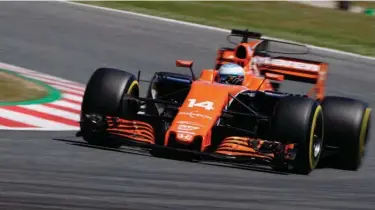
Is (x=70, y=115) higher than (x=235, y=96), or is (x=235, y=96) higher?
(x=235, y=96)

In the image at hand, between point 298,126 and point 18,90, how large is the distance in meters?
5.78

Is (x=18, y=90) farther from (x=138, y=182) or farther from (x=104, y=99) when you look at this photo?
(x=138, y=182)

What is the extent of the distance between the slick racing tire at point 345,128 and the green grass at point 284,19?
33.8 feet

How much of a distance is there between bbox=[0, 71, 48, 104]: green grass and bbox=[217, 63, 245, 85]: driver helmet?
359 centimetres

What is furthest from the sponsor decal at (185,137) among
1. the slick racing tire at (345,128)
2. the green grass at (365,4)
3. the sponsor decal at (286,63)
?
the green grass at (365,4)

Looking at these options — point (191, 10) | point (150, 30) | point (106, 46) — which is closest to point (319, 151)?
point (106, 46)

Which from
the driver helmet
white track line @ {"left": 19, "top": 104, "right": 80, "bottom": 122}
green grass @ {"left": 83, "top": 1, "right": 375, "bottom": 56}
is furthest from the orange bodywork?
green grass @ {"left": 83, "top": 1, "right": 375, "bottom": 56}

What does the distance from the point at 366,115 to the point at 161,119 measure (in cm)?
240

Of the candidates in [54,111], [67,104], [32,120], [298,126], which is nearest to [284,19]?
[67,104]

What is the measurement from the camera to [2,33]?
20.7m

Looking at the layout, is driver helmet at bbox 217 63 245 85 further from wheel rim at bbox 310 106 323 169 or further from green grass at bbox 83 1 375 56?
green grass at bbox 83 1 375 56

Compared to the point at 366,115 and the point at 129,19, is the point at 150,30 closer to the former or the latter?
the point at 129,19

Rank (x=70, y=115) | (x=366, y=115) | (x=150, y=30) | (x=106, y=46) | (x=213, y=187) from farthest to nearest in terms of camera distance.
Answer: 1. (x=150, y=30)
2. (x=106, y=46)
3. (x=70, y=115)
4. (x=366, y=115)
5. (x=213, y=187)

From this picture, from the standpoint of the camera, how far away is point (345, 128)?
1120 cm
